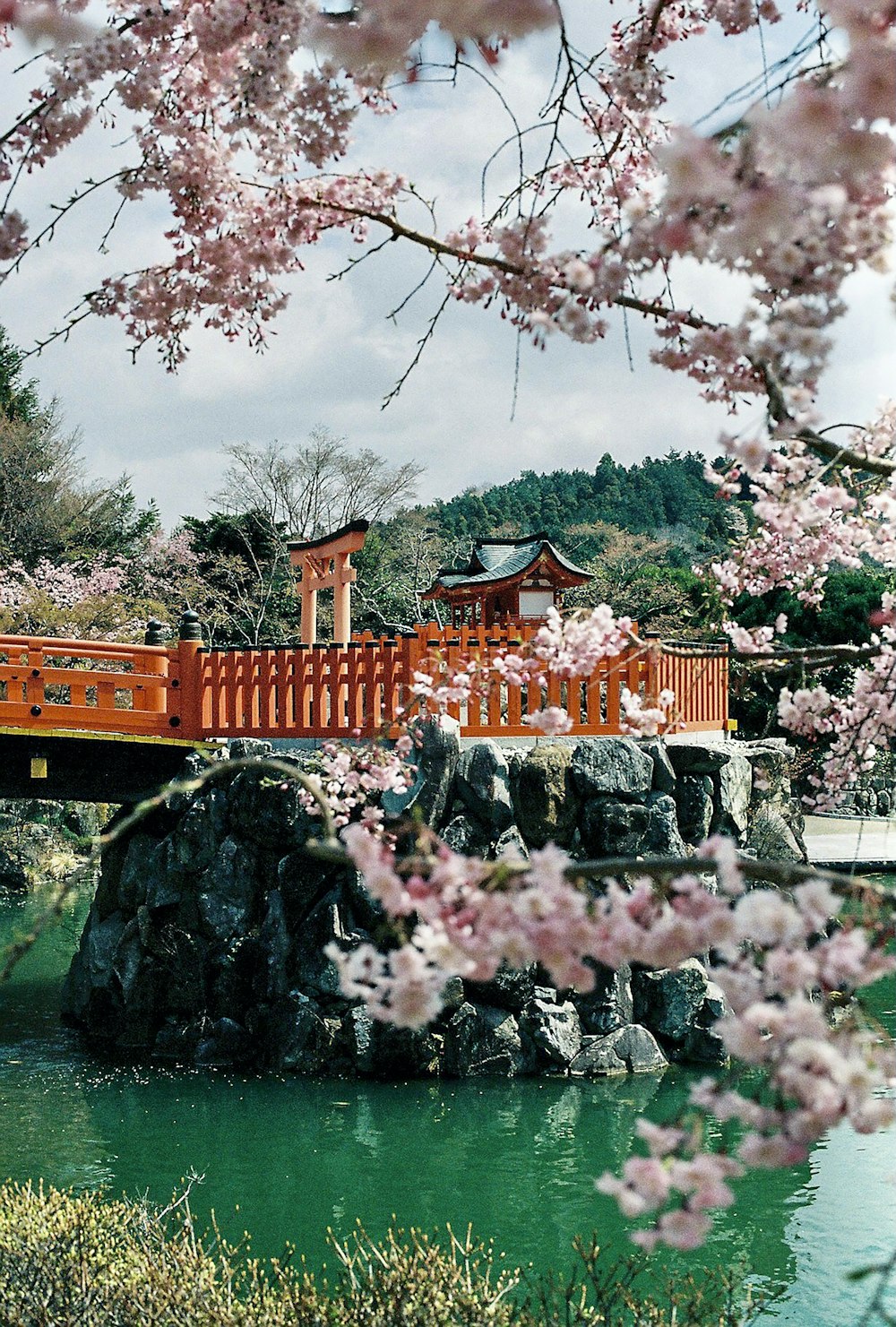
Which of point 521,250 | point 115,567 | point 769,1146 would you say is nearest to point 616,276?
point 521,250

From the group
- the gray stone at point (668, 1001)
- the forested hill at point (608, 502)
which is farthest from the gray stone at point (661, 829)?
the forested hill at point (608, 502)

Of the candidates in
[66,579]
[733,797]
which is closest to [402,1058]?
[733,797]

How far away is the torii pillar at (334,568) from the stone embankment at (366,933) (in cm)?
215

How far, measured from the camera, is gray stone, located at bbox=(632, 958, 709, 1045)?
28.1ft

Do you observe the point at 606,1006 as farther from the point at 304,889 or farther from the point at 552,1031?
the point at 304,889

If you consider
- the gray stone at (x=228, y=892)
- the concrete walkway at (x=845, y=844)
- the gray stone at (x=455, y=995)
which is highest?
the gray stone at (x=228, y=892)

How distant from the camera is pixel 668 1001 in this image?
28.1 feet

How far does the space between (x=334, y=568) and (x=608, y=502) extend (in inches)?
1219

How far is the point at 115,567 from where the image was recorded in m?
21.5

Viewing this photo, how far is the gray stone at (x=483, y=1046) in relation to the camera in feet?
27.2

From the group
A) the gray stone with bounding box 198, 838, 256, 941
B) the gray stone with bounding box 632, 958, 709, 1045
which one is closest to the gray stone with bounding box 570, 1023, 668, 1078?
the gray stone with bounding box 632, 958, 709, 1045

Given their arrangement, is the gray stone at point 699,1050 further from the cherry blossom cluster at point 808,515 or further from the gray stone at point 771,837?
the cherry blossom cluster at point 808,515

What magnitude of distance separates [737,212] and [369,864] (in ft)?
3.00

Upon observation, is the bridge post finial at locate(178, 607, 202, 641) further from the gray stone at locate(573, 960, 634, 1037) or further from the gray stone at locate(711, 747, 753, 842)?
the gray stone at locate(711, 747, 753, 842)
